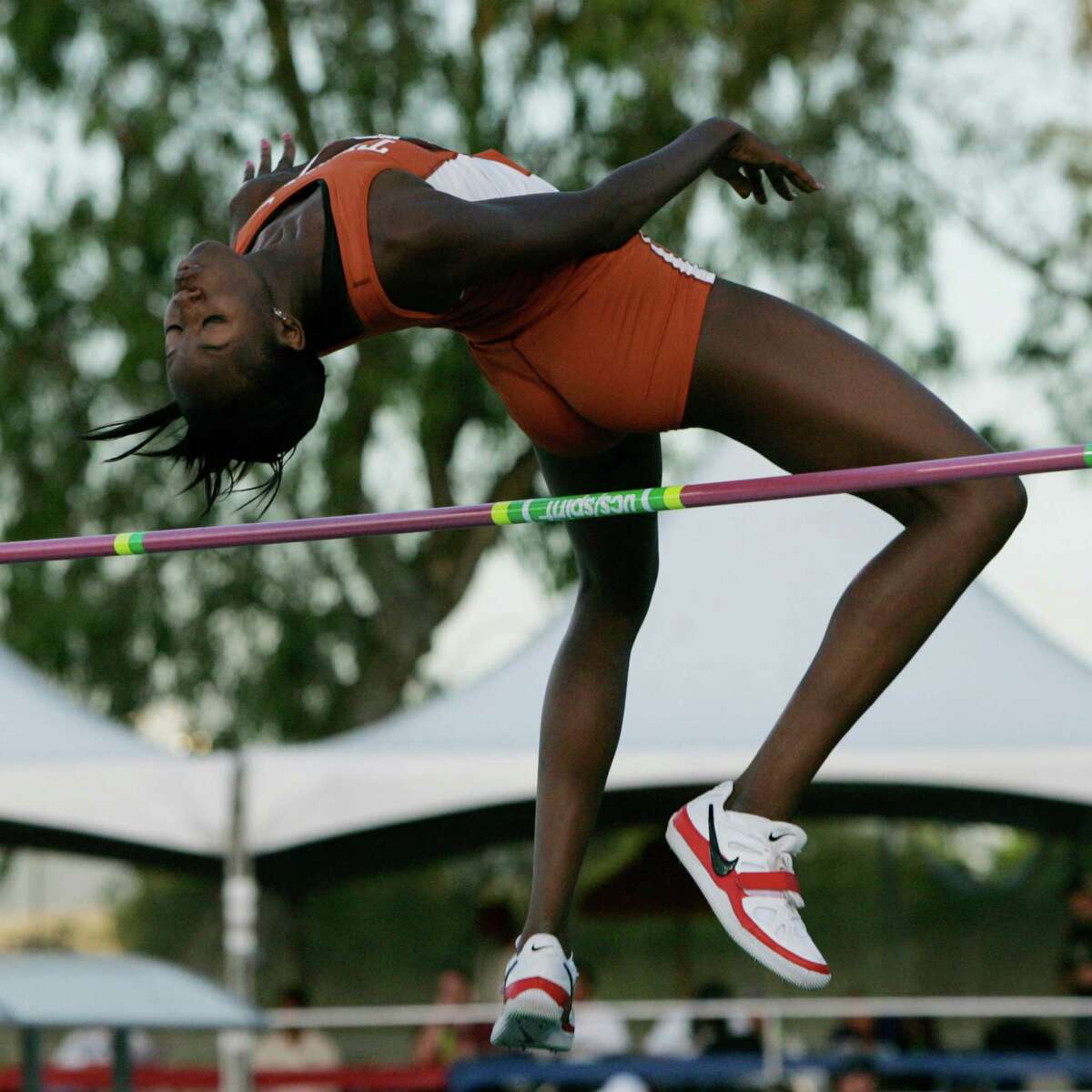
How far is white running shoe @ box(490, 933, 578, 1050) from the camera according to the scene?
110 inches

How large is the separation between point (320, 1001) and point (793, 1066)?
242 inches

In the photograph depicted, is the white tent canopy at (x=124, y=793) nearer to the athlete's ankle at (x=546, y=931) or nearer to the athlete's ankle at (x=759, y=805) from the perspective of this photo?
the athlete's ankle at (x=546, y=931)

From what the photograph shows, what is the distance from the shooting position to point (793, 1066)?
6.71 meters

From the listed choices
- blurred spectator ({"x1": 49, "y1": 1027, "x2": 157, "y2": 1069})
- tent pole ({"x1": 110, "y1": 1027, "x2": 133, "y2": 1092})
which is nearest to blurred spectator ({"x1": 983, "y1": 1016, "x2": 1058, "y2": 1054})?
tent pole ({"x1": 110, "y1": 1027, "x2": 133, "y2": 1092})

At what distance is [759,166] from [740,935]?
1.04 meters

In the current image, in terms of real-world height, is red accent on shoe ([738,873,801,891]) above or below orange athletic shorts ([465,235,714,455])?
below

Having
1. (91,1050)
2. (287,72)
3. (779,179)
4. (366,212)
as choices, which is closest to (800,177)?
(779,179)

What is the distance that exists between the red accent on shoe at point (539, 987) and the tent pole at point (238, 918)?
4.14m

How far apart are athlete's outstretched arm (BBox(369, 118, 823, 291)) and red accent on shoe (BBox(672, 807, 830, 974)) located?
2.53ft

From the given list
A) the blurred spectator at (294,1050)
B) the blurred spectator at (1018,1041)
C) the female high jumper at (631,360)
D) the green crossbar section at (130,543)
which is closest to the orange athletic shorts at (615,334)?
the female high jumper at (631,360)

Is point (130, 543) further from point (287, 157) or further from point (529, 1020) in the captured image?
point (529, 1020)

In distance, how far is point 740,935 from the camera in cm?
263

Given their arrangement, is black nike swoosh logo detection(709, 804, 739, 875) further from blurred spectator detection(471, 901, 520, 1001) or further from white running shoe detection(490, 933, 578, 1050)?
blurred spectator detection(471, 901, 520, 1001)

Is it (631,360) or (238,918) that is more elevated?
(238,918)
